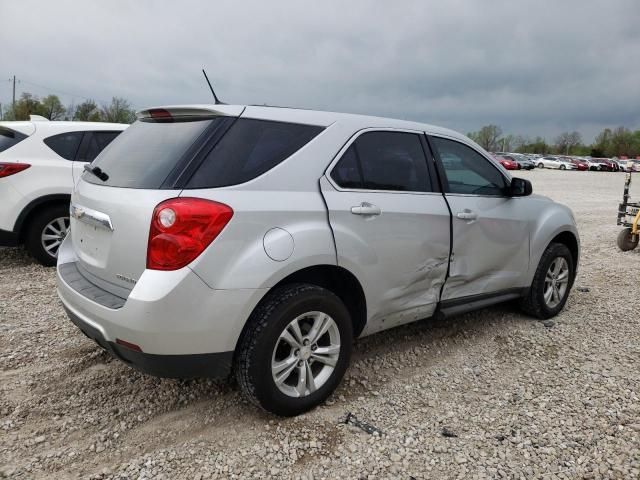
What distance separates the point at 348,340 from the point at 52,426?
1681 millimetres

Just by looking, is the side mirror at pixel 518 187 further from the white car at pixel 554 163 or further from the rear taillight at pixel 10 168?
the white car at pixel 554 163

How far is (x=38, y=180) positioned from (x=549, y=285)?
542 cm

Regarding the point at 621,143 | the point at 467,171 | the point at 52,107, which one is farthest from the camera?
the point at 621,143

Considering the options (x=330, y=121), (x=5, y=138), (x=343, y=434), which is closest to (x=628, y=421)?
(x=343, y=434)

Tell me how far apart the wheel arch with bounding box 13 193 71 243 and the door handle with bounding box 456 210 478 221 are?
14.7 feet

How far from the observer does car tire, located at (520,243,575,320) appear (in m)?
4.43

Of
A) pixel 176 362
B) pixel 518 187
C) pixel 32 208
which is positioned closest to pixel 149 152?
pixel 176 362

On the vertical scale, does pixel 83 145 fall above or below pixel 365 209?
above

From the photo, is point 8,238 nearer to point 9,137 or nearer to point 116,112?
point 9,137

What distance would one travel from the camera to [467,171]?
3.83 metres

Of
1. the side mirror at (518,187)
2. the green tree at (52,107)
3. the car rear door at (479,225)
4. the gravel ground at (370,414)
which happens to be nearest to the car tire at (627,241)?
the gravel ground at (370,414)

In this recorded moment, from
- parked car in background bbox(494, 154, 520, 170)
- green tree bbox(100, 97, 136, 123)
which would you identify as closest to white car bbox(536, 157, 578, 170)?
parked car in background bbox(494, 154, 520, 170)

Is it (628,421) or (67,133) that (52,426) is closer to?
(628,421)

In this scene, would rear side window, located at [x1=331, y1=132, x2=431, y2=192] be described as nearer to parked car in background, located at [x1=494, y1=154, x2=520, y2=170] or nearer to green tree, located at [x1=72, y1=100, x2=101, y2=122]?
parked car in background, located at [x1=494, y1=154, x2=520, y2=170]
